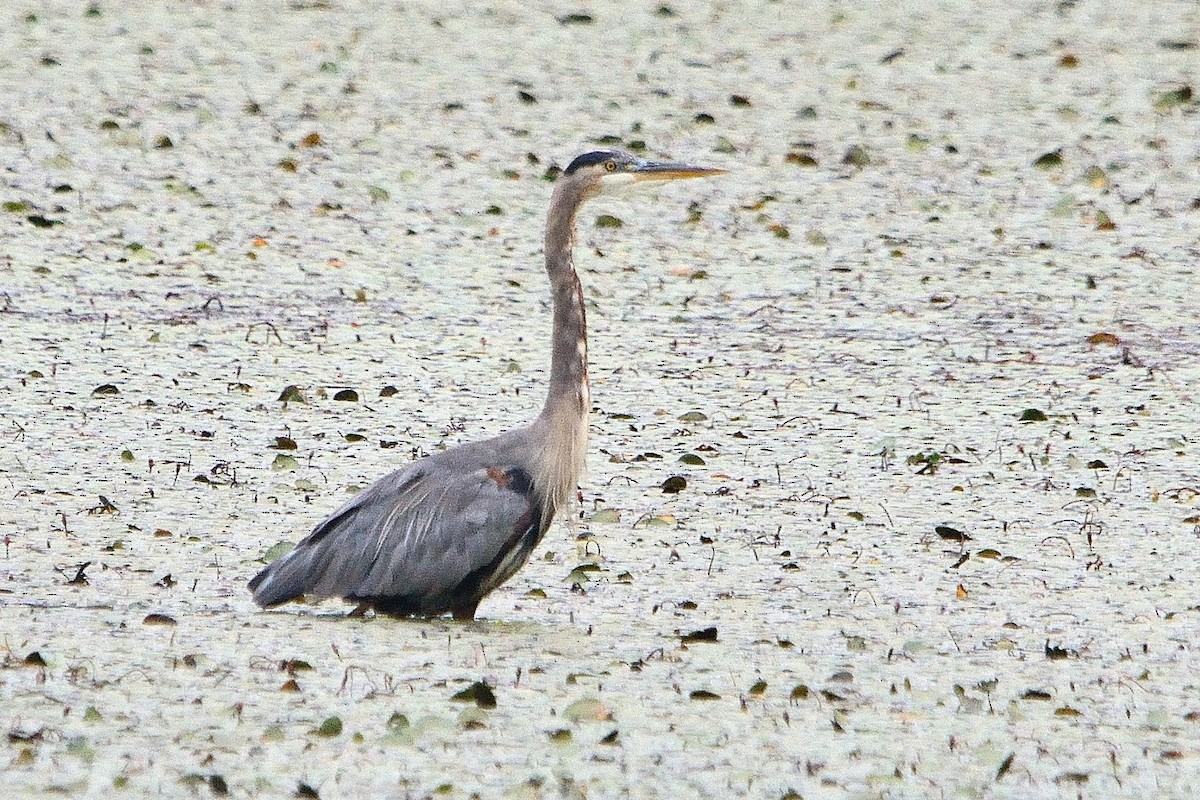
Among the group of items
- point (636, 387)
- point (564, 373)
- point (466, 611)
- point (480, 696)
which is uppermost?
point (564, 373)

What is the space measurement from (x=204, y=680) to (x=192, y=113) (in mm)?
6302

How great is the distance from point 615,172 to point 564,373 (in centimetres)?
51

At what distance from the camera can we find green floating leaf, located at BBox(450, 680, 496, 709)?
379cm

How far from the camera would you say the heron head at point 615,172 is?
4832 millimetres

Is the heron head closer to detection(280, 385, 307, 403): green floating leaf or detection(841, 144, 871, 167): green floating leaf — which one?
detection(280, 385, 307, 403): green floating leaf

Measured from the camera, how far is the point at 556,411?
4660 mm

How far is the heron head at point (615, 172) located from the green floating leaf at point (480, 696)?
1421 mm

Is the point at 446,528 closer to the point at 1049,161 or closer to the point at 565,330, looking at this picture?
the point at 565,330

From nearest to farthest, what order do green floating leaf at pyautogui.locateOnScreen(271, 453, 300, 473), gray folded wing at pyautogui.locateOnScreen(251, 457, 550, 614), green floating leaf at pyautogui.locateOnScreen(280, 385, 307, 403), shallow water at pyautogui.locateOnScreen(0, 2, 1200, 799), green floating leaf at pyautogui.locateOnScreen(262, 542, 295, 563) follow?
shallow water at pyautogui.locateOnScreen(0, 2, 1200, 799)
gray folded wing at pyautogui.locateOnScreen(251, 457, 550, 614)
green floating leaf at pyautogui.locateOnScreen(262, 542, 295, 563)
green floating leaf at pyautogui.locateOnScreen(271, 453, 300, 473)
green floating leaf at pyautogui.locateOnScreen(280, 385, 307, 403)

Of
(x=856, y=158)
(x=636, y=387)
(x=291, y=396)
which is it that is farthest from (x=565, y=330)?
(x=856, y=158)

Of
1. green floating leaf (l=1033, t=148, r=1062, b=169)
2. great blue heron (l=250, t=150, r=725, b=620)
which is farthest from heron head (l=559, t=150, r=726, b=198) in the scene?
green floating leaf (l=1033, t=148, r=1062, b=169)

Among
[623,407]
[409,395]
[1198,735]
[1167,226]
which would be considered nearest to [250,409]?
[409,395]

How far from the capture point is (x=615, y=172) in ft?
16.1

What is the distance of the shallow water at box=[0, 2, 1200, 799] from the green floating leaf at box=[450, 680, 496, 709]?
0.05m
